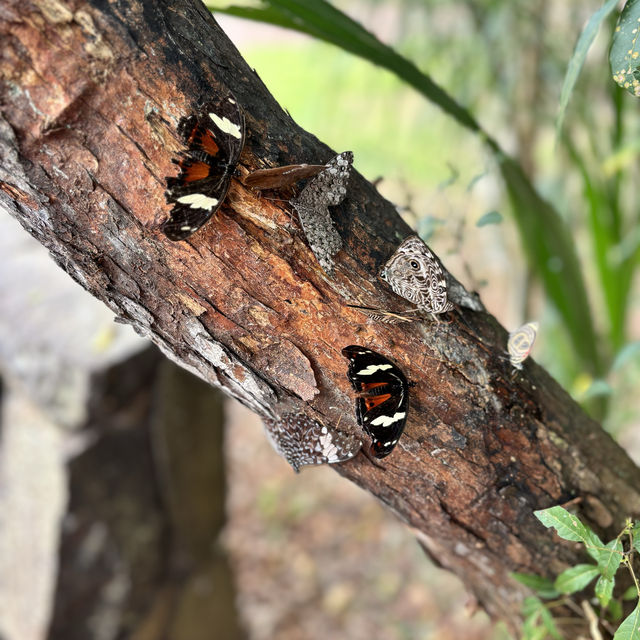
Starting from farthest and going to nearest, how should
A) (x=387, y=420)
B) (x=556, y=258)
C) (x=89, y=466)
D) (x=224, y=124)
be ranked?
(x=89, y=466)
(x=556, y=258)
(x=387, y=420)
(x=224, y=124)

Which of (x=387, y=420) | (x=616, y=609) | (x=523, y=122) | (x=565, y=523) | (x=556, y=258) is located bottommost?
(x=616, y=609)

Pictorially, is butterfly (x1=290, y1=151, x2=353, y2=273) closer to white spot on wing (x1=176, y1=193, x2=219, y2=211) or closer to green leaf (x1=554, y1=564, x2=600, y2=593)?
white spot on wing (x1=176, y1=193, x2=219, y2=211)

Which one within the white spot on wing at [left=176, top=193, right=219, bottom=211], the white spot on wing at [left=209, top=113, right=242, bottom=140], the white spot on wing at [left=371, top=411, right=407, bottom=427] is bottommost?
the white spot on wing at [left=371, top=411, right=407, bottom=427]

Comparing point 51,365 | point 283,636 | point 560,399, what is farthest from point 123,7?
point 283,636

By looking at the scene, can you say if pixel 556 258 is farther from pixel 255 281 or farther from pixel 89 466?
pixel 89 466

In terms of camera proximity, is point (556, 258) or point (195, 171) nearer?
point (195, 171)

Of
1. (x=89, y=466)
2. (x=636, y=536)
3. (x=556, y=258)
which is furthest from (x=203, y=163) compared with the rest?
(x=89, y=466)

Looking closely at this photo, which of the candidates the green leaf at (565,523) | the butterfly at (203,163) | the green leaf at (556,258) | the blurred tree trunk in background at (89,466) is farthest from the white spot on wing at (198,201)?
the blurred tree trunk in background at (89,466)

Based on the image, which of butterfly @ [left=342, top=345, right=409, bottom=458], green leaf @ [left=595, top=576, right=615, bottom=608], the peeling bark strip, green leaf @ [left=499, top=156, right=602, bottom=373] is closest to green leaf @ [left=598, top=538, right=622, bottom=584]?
green leaf @ [left=595, top=576, right=615, bottom=608]

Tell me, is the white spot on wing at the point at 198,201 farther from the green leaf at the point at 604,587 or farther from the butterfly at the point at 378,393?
the green leaf at the point at 604,587
